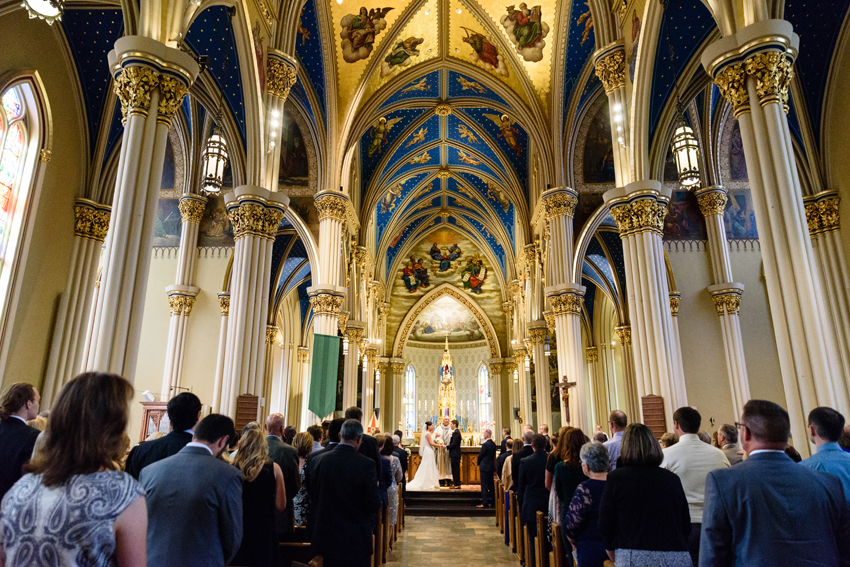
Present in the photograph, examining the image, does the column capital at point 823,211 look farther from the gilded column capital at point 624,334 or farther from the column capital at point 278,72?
the column capital at point 278,72

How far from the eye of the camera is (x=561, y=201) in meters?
14.4

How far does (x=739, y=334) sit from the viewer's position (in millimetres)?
13086

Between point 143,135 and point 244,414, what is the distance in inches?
176

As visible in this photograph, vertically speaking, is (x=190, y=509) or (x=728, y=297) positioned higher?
(x=728, y=297)

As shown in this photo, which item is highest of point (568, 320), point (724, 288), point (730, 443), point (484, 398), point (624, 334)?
point (724, 288)

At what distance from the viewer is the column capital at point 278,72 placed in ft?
33.8

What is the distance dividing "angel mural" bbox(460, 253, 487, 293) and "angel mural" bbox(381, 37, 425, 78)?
14.7 meters

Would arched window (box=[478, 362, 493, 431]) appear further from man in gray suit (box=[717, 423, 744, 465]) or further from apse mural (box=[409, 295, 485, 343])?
man in gray suit (box=[717, 423, 744, 465])

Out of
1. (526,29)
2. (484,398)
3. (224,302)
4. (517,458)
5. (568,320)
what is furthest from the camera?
(484,398)

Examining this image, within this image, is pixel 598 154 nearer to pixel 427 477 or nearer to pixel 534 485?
pixel 427 477

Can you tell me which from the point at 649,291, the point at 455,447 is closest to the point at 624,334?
the point at 455,447

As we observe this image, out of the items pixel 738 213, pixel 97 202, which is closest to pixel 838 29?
pixel 738 213

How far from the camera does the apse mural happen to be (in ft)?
102

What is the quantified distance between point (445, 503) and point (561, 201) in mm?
8046
